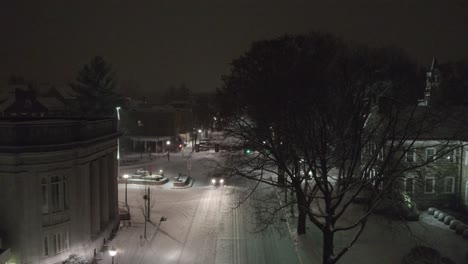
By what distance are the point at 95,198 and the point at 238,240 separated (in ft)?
29.9

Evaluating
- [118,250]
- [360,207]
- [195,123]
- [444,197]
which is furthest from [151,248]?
[195,123]

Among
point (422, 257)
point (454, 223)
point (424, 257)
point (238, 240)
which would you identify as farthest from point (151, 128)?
point (424, 257)

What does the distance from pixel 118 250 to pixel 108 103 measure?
39.2 metres

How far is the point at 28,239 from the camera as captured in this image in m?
19.8

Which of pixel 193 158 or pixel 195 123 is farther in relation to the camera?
pixel 195 123

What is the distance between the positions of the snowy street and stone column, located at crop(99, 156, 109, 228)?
155cm

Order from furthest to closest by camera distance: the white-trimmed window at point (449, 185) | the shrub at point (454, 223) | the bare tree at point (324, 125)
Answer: the white-trimmed window at point (449, 185)
the shrub at point (454, 223)
the bare tree at point (324, 125)

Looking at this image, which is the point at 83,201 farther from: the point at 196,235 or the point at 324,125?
the point at 324,125

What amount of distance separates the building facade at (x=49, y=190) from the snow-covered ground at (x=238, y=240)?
271 cm

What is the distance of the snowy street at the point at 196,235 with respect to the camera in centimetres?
2377

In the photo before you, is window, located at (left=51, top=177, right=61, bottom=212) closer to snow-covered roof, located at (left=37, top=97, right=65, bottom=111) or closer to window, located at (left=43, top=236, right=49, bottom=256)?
window, located at (left=43, top=236, right=49, bottom=256)

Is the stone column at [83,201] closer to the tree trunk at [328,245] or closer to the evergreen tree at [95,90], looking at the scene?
the tree trunk at [328,245]

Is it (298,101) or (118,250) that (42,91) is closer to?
(118,250)

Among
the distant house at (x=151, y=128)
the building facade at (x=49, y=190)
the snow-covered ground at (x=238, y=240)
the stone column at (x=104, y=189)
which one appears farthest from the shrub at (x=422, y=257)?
the distant house at (x=151, y=128)
